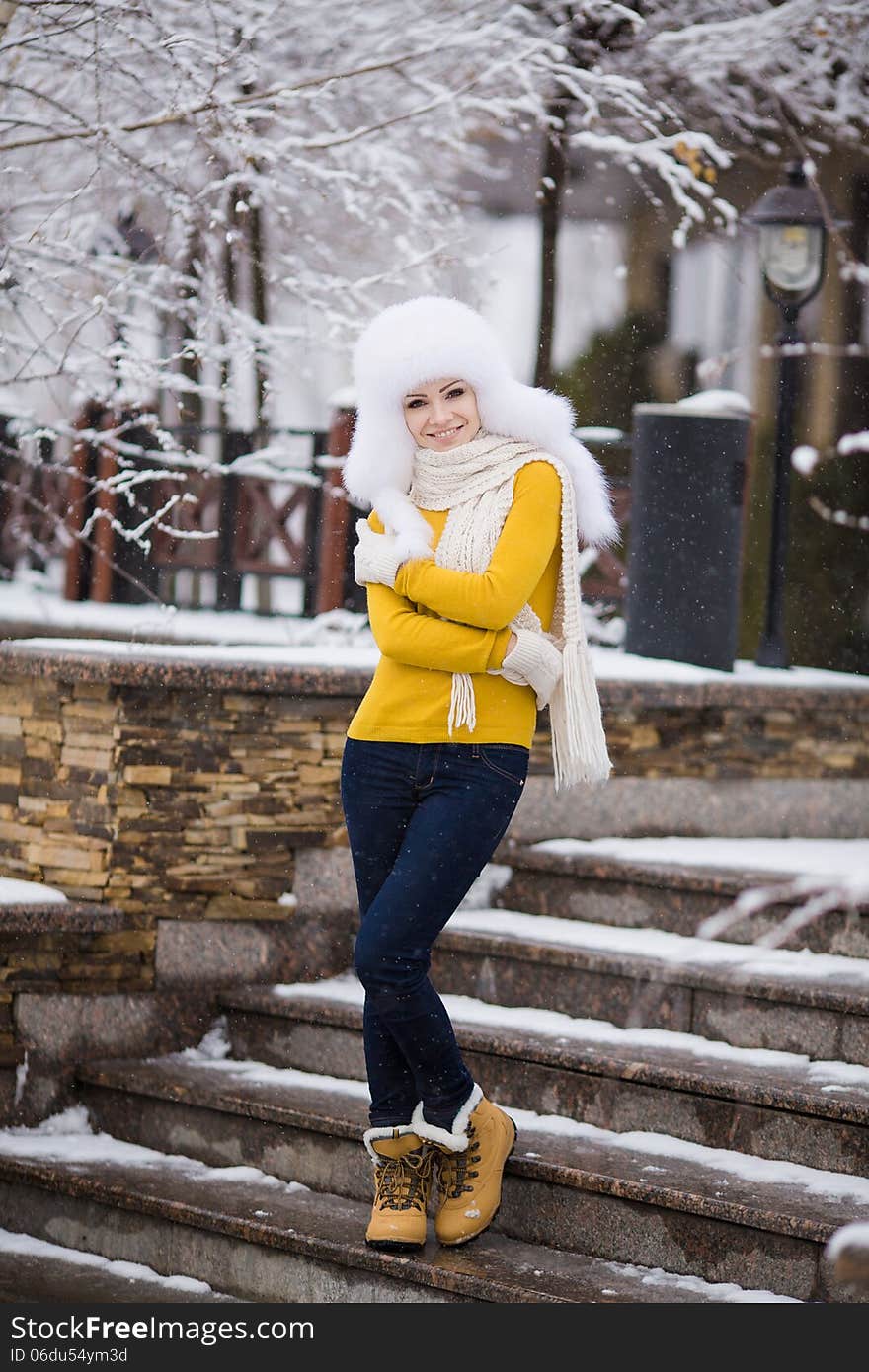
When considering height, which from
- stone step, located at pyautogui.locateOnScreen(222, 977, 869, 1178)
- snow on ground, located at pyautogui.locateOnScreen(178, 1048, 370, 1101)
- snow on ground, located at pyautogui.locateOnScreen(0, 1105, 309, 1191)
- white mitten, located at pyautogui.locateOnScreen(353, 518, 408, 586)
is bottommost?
snow on ground, located at pyautogui.locateOnScreen(0, 1105, 309, 1191)

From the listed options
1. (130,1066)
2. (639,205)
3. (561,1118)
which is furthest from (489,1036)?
(639,205)

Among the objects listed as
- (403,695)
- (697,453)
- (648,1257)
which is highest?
(697,453)

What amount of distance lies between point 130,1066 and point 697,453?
317 cm

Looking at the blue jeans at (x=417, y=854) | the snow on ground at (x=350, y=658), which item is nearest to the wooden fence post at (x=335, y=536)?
the snow on ground at (x=350, y=658)

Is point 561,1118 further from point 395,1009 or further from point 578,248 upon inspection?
point 578,248

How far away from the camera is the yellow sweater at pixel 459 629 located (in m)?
3.69

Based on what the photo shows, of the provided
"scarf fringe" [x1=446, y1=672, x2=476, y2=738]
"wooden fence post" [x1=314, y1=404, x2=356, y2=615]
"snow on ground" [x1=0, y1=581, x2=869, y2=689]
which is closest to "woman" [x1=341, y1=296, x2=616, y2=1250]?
"scarf fringe" [x1=446, y1=672, x2=476, y2=738]

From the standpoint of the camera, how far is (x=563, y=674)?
3.91 m

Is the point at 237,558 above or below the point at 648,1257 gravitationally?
above

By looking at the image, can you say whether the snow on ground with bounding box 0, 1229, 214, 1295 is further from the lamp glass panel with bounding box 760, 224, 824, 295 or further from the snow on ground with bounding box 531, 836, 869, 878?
the lamp glass panel with bounding box 760, 224, 824, 295

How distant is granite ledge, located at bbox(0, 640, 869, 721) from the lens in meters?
5.19

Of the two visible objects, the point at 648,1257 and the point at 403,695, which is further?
the point at 648,1257

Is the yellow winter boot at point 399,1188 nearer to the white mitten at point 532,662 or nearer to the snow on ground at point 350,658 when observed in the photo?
the white mitten at point 532,662

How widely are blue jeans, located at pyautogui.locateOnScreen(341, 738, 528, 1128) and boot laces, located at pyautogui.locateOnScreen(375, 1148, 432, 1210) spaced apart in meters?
0.17
